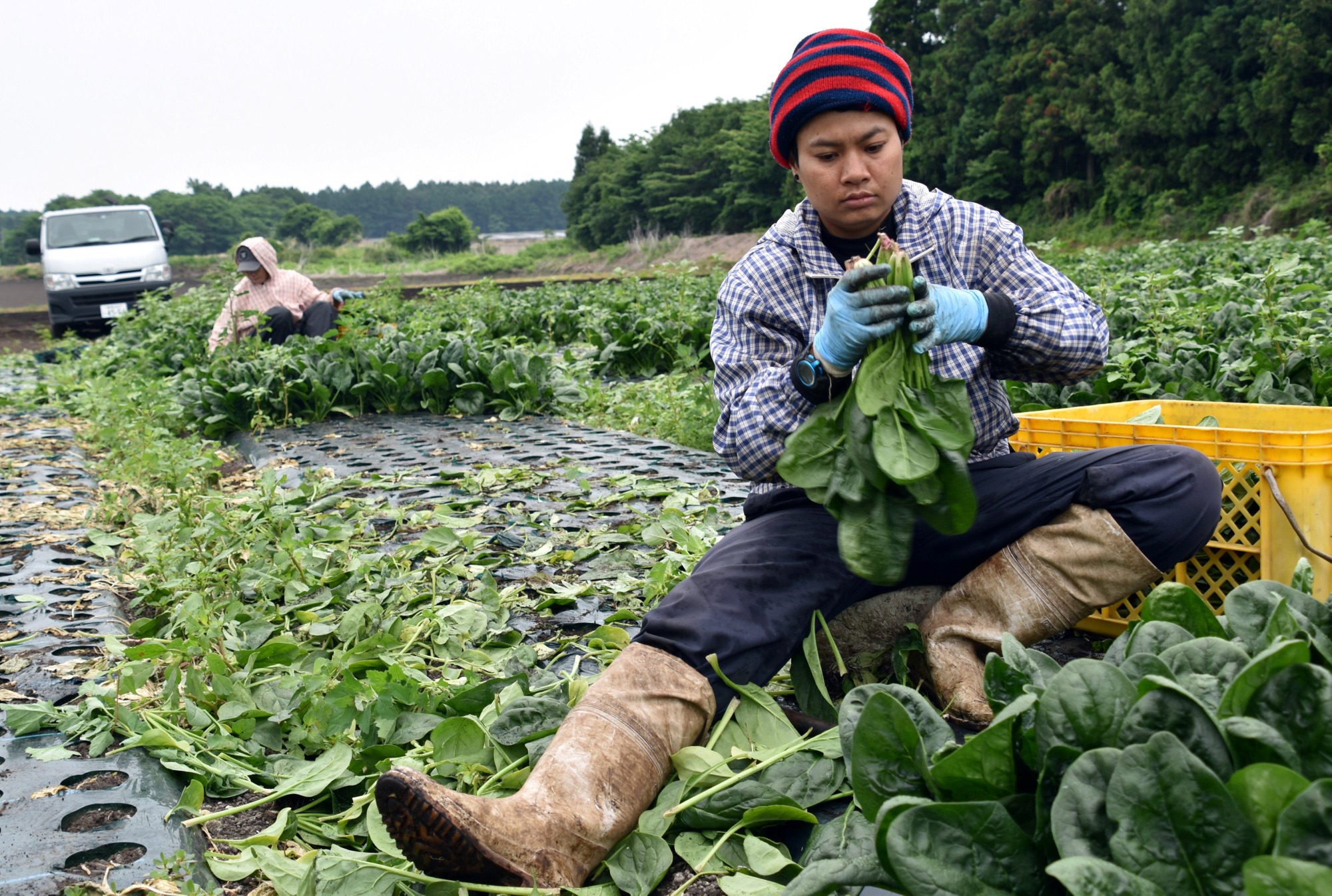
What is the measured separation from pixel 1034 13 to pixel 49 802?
3286cm

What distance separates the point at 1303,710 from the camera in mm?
901

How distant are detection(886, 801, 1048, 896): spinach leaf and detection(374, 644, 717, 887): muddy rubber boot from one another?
1.83ft

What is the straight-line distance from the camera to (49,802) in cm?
154

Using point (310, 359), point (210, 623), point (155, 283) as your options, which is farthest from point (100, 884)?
point (155, 283)

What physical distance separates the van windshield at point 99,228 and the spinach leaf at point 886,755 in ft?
48.9

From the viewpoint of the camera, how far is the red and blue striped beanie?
1786 mm

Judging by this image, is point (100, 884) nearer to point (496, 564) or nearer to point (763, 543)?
point (763, 543)

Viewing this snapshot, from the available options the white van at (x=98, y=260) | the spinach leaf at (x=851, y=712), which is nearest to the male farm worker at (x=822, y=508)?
the spinach leaf at (x=851, y=712)

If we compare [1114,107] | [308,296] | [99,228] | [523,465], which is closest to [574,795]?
[523,465]

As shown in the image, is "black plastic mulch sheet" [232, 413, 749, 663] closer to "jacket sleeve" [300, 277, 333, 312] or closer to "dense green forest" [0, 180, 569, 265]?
"jacket sleeve" [300, 277, 333, 312]

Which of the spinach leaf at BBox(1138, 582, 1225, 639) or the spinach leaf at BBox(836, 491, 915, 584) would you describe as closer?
the spinach leaf at BBox(1138, 582, 1225, 639)

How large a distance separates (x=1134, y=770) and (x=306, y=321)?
6973 mm

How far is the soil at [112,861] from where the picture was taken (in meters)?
1.38

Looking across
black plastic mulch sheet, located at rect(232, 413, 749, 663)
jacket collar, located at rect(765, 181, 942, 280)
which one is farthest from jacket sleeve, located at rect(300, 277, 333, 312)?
jacket collar, located at rect(765, 181, 942, 280)
